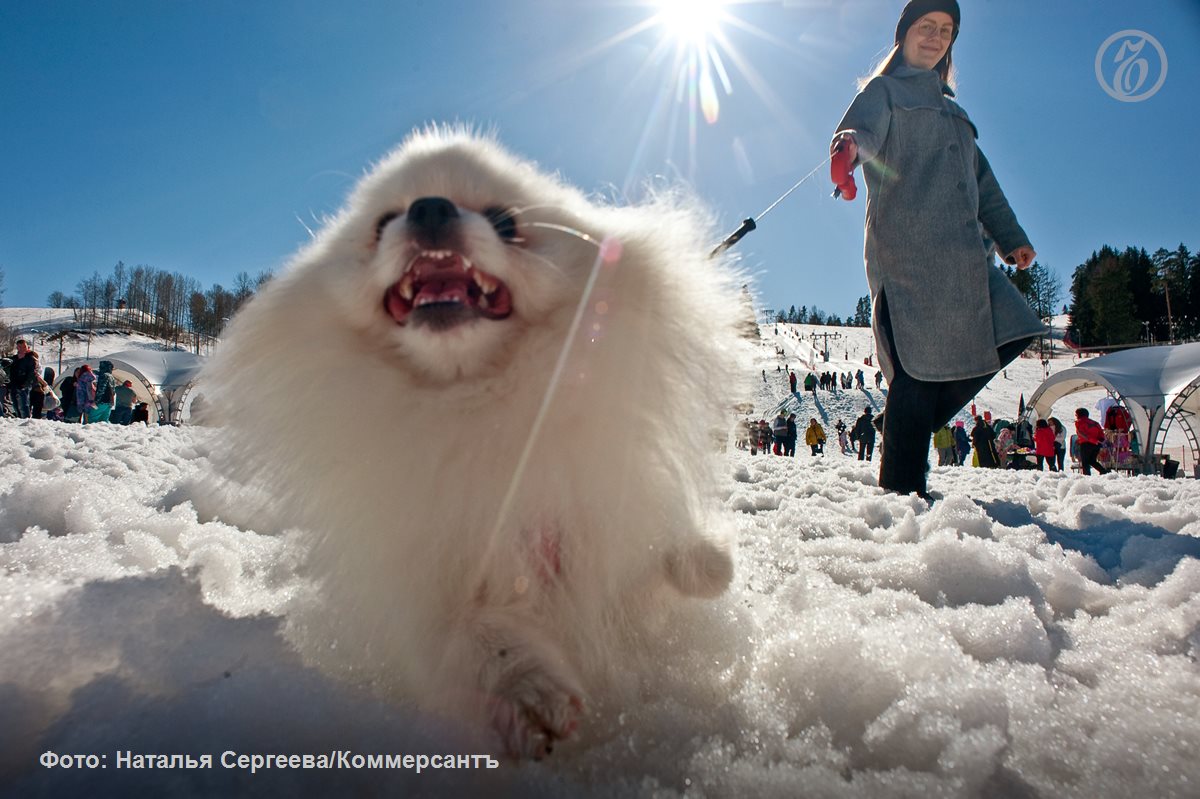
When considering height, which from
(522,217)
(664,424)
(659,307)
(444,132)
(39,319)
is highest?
(39,319)

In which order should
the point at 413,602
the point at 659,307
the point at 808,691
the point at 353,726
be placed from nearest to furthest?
the point at 353,726, the point at 808,691, the point at 413,602, the point at 659,307

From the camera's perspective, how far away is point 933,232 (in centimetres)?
345

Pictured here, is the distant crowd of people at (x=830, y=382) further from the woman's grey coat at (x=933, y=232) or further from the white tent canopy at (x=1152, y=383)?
the woman's grey coat at (x=933, y=232)

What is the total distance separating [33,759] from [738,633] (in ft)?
4.50

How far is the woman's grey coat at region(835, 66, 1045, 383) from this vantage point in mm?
3391

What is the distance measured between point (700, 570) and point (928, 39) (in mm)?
3847

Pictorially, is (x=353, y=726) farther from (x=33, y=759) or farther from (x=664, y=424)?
(x=664, y=424)

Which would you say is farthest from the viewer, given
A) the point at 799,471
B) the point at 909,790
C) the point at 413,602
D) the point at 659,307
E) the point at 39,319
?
the point at 39,319

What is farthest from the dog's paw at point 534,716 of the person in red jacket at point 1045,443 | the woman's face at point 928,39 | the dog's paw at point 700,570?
the person in red jacket at point 1045,443

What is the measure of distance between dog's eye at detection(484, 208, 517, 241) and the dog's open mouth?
21cm

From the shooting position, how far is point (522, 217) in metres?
1.84

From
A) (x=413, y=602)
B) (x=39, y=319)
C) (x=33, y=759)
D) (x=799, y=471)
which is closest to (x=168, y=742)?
(x=33, y=759)

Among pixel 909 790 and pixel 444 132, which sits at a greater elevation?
pixel 444 132

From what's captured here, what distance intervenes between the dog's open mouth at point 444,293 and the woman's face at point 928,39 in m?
3.52
